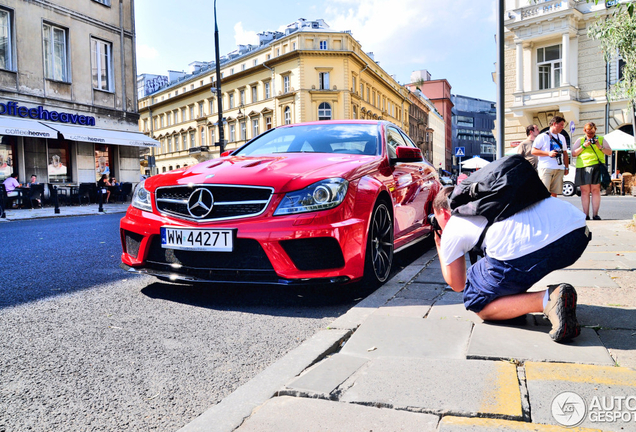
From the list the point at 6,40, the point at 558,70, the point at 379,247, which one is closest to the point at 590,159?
the point at 379,247

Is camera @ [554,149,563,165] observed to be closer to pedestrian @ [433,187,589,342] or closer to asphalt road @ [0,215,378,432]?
asphalt road @ [0,215,378,432]

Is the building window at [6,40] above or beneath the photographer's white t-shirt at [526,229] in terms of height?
above

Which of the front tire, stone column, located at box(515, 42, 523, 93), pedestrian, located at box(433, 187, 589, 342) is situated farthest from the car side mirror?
stone column, located at box(515, 42, 523, 93)

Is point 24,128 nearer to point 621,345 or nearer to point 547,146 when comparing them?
point 547,146

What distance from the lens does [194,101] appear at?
6178 centimetres

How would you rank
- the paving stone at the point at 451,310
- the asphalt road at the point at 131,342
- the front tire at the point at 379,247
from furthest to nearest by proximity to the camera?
the front tire at the point at 379,247 < the paving stone at the point at 451,310 < the asphalt road at the point at 131,342

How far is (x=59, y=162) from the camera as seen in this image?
66.6ft

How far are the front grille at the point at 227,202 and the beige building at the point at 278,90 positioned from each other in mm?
Result: 38986

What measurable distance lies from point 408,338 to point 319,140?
259cm

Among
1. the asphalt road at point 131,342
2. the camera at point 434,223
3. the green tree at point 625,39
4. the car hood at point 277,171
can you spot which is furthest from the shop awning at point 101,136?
the camera at point 434,223

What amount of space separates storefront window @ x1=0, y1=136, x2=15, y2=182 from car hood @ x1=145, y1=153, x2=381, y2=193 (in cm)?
1702

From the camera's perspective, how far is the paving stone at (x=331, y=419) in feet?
5.65

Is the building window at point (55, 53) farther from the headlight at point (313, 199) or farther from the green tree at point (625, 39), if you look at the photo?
the headlight at point (313, 199)

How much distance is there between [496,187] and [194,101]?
6276 centimetres
